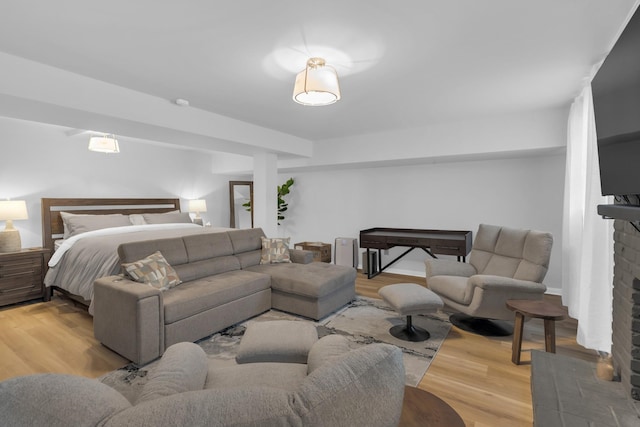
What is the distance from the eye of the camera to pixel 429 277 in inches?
134

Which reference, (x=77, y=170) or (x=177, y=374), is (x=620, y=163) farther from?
(x=77, y=170)

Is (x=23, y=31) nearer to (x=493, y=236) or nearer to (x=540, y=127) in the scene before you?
(x=493, y=236)

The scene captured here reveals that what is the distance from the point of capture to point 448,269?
11.4 feet

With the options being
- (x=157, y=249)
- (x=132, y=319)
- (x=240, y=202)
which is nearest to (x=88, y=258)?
(x=157, y=249)

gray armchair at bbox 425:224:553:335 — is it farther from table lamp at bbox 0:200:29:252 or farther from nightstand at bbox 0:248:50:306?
table lamp at bbox 0:200:29:252

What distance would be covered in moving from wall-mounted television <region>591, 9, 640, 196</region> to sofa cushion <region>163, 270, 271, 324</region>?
9.71 feet

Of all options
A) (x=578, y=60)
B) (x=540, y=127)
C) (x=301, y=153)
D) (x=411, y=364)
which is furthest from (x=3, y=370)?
(x=540, y=127)

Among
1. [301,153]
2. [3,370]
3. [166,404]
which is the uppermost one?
[301,153]

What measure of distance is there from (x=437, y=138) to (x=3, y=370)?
4936 mm

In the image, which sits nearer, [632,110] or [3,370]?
[632,110]

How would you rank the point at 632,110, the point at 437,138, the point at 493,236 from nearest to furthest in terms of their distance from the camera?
the point at 632,110
the point at 493,236
the point at 437,138

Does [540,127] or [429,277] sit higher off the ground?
[540,127]

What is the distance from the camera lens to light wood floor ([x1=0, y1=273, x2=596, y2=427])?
6.49ft

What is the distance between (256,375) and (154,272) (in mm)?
1916
